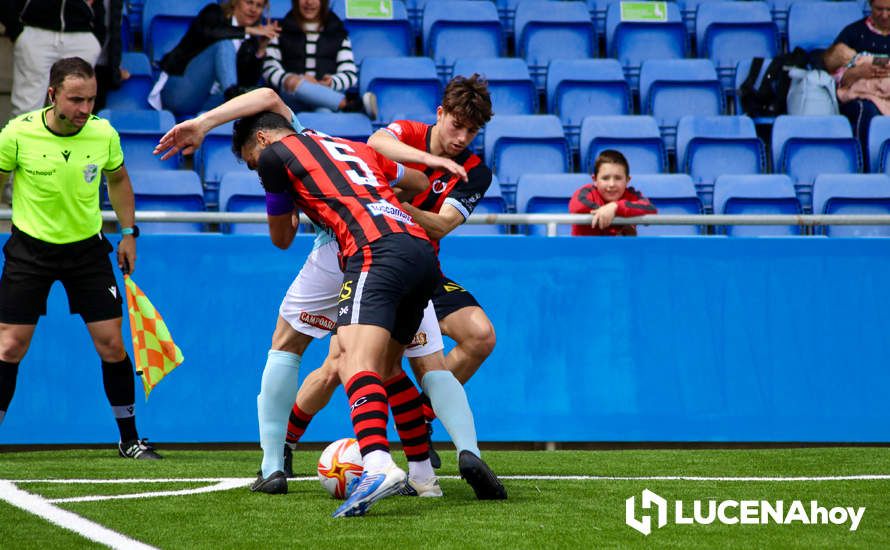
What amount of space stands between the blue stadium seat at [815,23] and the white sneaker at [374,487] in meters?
8.24

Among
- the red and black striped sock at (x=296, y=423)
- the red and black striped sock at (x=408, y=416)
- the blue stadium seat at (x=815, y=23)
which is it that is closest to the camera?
the red and black striped sock at (x=408, y=416)

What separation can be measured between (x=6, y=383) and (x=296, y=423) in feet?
6.31

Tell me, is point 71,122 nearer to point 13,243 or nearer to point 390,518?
point 13,243

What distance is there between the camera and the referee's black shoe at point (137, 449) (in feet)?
21.3

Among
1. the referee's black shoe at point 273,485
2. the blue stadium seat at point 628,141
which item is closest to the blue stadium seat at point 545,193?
the blue stadium seat at point 628,141

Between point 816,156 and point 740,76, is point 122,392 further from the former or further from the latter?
point 740,76

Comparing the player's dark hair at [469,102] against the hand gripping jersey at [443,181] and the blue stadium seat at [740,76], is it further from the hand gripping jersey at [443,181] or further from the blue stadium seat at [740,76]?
the blue stadium seat at [740,76]

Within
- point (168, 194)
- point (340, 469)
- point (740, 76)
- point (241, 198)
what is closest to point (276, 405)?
point (340, 469)

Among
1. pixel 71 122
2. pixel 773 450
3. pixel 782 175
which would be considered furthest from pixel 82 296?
pixel 782 175

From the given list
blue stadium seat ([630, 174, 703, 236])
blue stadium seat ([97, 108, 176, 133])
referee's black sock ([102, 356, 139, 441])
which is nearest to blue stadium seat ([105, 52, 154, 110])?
blue stadium seat ([97, 108, 176, 133])

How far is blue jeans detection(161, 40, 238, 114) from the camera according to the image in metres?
9.38

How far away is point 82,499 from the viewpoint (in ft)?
15.2

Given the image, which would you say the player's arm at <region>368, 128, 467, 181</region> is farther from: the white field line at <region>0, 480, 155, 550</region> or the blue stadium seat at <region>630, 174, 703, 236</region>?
the blue stadium seat at <region>630, 174, 703, 236</region>

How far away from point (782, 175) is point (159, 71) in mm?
5075
